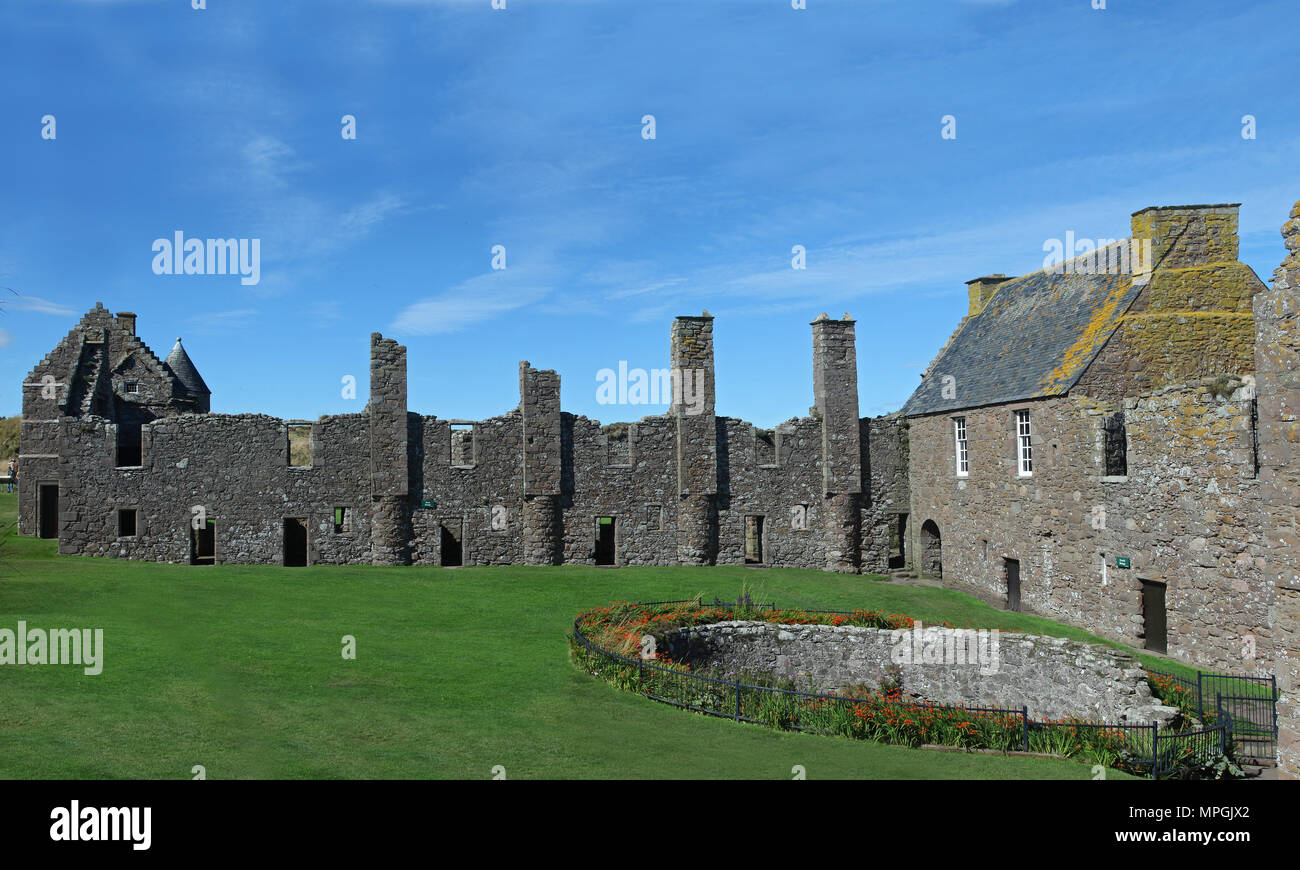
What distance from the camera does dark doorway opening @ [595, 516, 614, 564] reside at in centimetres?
3344

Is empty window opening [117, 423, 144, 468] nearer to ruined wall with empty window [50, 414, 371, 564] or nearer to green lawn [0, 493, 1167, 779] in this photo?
ruined wall with empty window [50, 414, 371, 564]

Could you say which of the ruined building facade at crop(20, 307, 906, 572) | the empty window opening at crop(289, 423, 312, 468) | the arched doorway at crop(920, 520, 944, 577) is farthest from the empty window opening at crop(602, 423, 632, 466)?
the empty window opening at crop(289, 423, 312, 468)

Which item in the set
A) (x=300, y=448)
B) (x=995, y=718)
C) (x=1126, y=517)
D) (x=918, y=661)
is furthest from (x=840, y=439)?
(x=300, y=448)

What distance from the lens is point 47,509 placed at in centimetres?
3438

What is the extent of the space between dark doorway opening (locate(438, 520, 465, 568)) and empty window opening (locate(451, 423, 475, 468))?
2257 millimetres

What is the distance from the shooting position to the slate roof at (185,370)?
4144 centimetres

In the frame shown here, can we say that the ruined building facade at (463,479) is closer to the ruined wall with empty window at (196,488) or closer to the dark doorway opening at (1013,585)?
the ruined wall with empty window at (196,488)

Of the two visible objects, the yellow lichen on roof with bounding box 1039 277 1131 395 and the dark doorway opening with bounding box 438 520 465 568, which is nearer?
the yellow lichen on roof with bounding box 1039 277 1131 395

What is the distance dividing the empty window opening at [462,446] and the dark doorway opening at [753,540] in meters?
11.1

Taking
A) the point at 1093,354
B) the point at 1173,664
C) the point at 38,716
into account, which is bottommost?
the point at 1173,664
